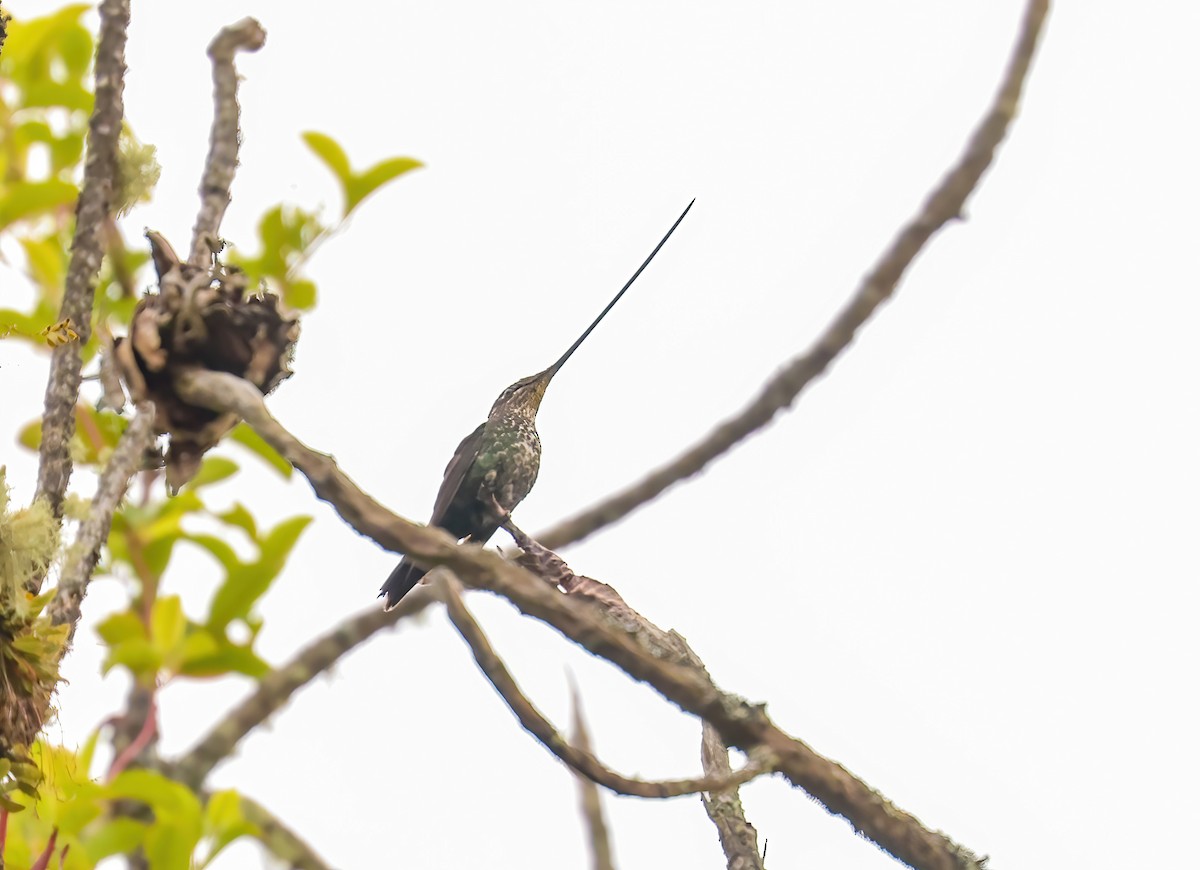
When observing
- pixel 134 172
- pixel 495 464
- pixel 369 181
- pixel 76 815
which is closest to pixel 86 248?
pixel 134 172

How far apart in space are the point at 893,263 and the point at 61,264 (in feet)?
6.07

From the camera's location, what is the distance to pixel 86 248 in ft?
7.29

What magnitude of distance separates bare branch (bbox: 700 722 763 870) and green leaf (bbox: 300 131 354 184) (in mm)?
1411

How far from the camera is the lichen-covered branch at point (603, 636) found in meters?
1.41

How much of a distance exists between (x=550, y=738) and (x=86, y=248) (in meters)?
1.30

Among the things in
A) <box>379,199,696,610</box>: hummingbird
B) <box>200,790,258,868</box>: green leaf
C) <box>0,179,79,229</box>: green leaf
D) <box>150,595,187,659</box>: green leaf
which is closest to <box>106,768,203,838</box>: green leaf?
<box>200,790,258,868</box>: green leaf

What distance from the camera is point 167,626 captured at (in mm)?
2672

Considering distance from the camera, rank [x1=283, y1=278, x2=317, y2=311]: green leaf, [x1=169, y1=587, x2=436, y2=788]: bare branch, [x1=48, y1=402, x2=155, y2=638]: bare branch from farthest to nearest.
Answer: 1. [x1=169, y1=587, x2=436, y2=788]: bare branch
2. [x1=283, y1=278, x2=317, y2=311]: green leaf
3. [x1=48, y1=402, x2=155, y2=638]: bare branch

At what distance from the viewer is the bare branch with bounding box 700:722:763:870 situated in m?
2.11

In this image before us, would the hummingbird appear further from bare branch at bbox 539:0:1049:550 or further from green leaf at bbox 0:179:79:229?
bare branch at bbox 539:0:1049:550

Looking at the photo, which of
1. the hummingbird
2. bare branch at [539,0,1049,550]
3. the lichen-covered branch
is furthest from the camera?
the hummingbird

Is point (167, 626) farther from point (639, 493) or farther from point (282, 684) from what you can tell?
point (639, 493)

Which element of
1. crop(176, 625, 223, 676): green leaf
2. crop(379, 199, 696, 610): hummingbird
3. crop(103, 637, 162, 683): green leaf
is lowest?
crop(103, 637, 162, 683): green leaf

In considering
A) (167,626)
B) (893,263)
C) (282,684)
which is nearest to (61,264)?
(167,626)
